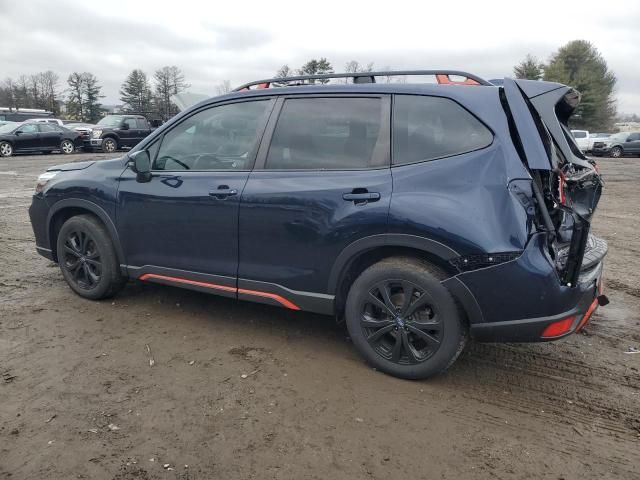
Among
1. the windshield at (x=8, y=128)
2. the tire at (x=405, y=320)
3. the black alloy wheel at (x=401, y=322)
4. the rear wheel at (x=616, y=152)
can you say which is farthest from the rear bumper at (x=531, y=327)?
the rear wheel at (x=616, y=152)

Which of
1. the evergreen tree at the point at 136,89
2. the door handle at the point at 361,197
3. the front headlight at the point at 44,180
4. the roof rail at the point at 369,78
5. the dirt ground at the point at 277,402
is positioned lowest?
the dirt ground at the point at 277,402

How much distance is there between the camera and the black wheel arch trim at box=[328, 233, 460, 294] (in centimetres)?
292

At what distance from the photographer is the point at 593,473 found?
240 cm

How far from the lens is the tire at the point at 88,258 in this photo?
4.25 meters

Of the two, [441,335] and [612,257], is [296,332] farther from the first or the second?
[612,257]

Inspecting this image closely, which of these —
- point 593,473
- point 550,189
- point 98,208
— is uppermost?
point 550,189

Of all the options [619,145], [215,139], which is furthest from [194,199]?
[619,145]

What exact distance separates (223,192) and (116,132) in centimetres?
2251

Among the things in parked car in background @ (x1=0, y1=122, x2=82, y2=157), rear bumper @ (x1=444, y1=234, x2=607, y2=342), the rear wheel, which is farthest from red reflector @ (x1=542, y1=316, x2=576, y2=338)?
the rear wheel

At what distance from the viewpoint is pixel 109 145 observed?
23.8m

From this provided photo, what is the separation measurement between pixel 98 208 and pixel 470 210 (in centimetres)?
302

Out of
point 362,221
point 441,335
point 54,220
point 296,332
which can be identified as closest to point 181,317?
point 296,332

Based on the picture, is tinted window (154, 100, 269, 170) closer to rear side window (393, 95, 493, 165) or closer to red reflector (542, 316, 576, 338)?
rear side window (393, 95, 493, 165)

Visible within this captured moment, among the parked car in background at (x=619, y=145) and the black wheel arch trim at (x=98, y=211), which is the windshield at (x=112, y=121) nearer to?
the black wheel arch trim at (x=98, y=211)
